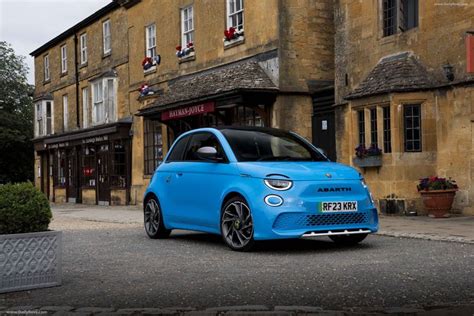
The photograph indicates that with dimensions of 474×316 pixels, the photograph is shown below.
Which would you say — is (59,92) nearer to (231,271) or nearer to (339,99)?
(339,99)

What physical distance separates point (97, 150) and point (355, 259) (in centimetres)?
2384

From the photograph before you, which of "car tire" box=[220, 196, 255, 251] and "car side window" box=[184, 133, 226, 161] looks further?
"car side window" box=[184, 133, 226, 161]

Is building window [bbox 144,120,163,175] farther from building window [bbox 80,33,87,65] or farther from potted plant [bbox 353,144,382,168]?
potted plant [bbox 353,144,382,168]

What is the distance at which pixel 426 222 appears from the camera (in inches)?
497

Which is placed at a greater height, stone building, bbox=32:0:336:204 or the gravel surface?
stone building, bbox=32:0:336:204

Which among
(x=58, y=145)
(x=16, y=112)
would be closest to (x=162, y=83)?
(x=58, y=145)

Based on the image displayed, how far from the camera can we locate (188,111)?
66.1ft

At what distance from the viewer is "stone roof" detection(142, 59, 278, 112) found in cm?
1798

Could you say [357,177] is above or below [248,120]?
below

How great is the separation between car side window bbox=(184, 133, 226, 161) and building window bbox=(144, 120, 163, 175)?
14.2 m

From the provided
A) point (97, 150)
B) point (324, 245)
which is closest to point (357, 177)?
point (324, 245)

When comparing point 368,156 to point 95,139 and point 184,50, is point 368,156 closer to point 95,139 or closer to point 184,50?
point 184,50

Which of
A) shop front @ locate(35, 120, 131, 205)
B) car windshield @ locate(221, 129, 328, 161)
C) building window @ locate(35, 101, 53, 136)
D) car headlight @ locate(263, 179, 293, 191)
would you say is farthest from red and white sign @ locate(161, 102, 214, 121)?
building window @ locate(35, 101, 53, 136)

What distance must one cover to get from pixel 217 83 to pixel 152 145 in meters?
6.56
